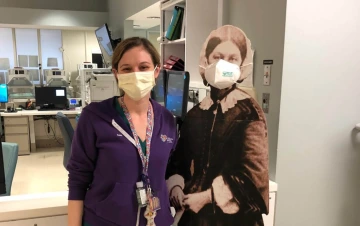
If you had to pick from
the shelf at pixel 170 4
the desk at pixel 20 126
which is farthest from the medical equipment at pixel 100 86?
the shelf at pixel 170 4

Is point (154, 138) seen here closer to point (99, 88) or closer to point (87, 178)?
Result: point (87, 178)

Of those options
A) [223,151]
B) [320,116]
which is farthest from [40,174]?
[320,116]

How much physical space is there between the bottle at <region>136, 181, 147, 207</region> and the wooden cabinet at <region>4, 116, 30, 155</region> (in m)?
5.19

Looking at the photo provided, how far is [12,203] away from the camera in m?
1.47

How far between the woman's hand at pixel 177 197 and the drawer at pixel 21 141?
16.4 ft

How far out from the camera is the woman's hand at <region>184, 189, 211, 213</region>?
147 cm

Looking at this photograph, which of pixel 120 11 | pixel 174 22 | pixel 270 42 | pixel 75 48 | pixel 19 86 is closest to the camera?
pixel 270 42

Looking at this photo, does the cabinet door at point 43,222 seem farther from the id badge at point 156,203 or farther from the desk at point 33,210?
the id badge at point 156,203

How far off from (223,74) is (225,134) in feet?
0.89

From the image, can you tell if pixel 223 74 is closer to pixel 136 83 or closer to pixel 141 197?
pixel 136 83

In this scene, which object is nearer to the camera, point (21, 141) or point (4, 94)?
point (21, 141)

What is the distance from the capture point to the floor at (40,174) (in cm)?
414

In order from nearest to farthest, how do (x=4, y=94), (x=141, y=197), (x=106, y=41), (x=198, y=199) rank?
(x=141, y=197) < (x=198, y=199) < (x=106, y=41) < (x=4, y=94)

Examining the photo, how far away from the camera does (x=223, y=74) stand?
1.38 metres
